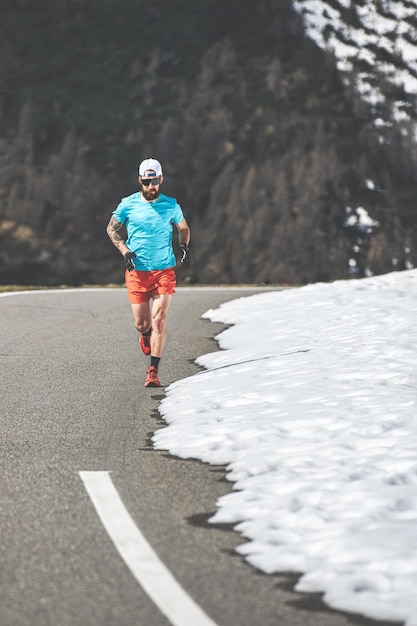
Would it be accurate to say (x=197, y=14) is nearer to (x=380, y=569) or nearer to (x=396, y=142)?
(x=396, y=142)

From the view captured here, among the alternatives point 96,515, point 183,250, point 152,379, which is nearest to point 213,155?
point 183,250

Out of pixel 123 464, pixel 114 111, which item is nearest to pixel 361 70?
pixel 114 111

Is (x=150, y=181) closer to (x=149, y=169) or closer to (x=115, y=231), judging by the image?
(x=149, y=169)

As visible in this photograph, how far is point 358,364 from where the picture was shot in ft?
34.4

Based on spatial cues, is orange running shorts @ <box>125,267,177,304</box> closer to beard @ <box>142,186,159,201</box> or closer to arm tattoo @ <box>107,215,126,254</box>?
arm tattoo @ <box>107,215,126,254</box>

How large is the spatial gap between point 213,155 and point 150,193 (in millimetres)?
148070

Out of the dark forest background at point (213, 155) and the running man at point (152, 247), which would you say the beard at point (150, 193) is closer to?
the running man at point (152, 247)

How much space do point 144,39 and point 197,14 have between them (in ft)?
31.3

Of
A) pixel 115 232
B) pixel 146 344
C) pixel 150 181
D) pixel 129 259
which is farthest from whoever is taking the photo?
pixel 146 344

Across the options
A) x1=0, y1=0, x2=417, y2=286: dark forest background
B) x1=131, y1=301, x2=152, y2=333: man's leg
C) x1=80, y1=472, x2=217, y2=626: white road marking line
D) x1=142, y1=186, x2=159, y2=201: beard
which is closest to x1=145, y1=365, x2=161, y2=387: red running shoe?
x1=131, y1=301, x2=152, y2=333: man's leg

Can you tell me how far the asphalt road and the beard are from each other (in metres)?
1.66

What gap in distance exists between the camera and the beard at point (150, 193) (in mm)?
10289

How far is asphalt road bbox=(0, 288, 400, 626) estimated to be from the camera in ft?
14.2

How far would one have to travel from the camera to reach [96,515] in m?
5.62
